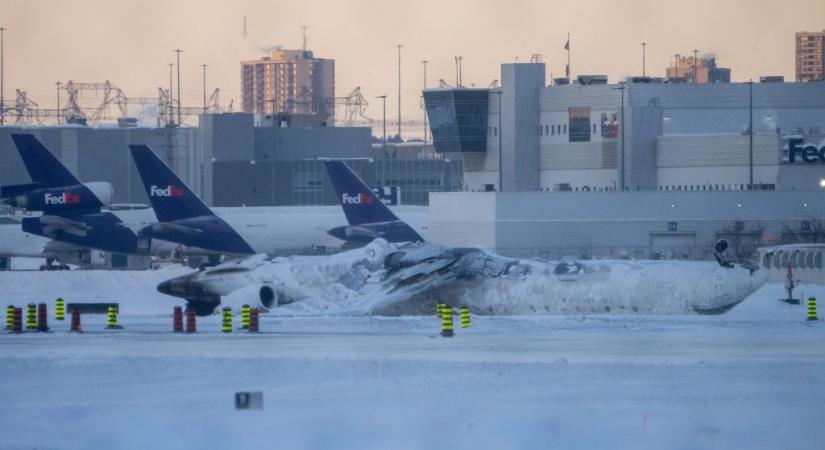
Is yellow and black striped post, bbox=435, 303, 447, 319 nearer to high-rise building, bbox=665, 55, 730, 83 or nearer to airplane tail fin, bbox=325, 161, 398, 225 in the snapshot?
airplane tail fin, bbox=325, 161, 398, 225

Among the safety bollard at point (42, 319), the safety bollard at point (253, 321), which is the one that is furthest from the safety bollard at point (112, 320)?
the safety bollard at point (253, 321)

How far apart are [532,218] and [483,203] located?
9.45ft

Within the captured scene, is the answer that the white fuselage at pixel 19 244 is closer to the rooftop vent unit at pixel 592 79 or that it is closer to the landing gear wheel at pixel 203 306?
the rooftop vent unit at pixel 592 79

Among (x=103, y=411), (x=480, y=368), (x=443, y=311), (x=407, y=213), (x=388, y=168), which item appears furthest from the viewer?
(x=388, y=168)

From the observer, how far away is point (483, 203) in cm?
7681

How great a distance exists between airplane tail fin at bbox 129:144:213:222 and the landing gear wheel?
26771mm

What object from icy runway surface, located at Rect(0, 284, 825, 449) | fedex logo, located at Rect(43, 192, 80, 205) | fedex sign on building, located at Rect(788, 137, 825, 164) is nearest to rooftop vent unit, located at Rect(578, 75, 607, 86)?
fedex sign on building, located at Rect(788, 137, 825, 164)

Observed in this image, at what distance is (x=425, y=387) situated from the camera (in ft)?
84.1

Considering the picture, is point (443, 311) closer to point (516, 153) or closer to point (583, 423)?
point (583, 423)

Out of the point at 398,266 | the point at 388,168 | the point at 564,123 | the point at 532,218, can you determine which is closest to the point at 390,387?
the point at 398,266

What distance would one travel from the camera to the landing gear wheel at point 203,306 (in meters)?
45.8

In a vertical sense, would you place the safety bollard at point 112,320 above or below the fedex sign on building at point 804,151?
below

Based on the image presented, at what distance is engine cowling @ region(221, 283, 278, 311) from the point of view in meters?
43.5

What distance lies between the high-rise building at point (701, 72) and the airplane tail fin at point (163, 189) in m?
43.9
